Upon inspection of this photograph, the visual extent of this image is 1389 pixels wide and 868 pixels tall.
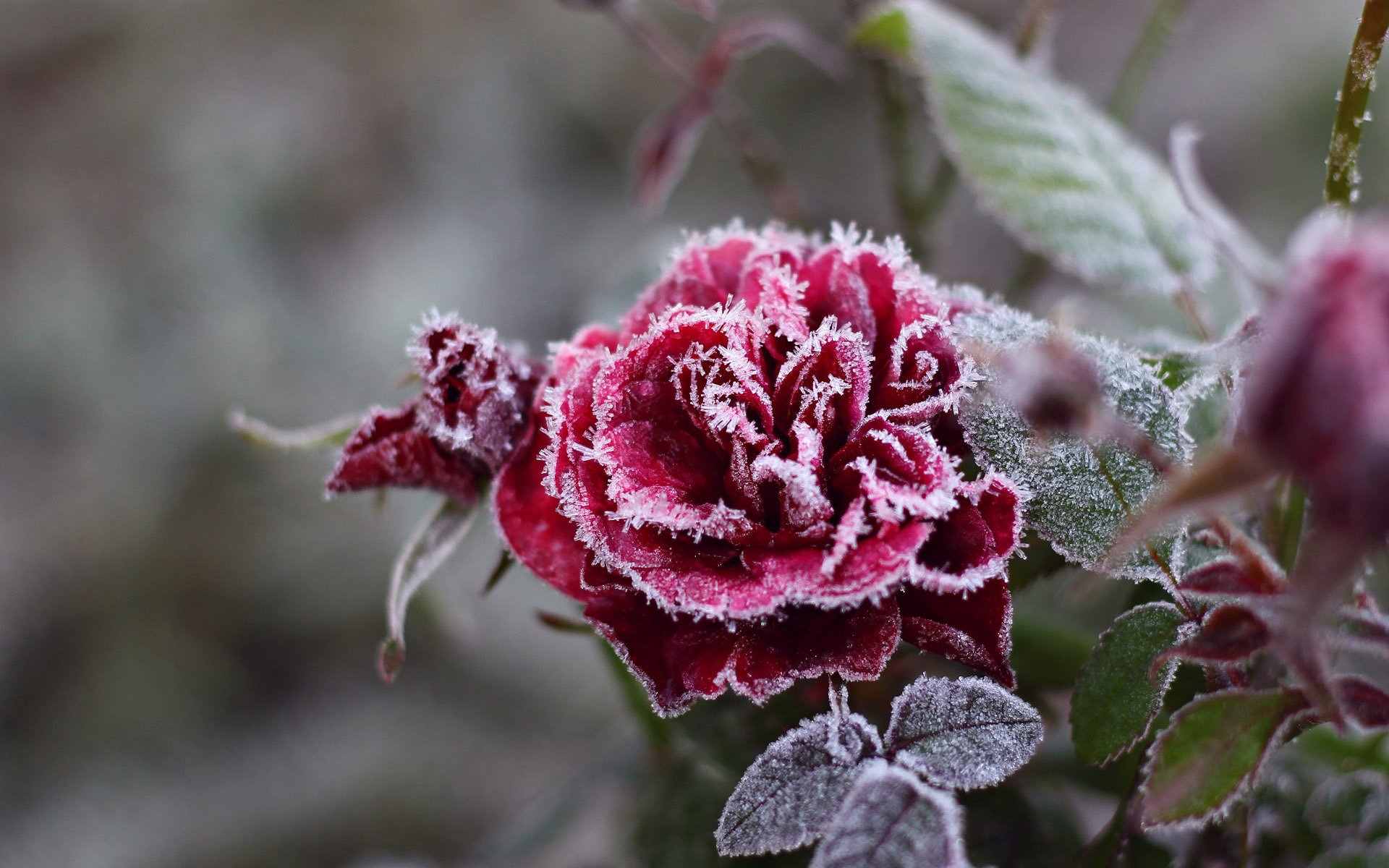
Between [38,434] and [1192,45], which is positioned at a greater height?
[1192,45]

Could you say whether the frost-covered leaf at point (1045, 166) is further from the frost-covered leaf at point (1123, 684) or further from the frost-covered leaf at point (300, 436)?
the frost-covered leaf at point (300, 436)

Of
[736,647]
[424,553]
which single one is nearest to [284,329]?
[424,553]

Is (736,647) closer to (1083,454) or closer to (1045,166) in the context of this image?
(1083,454)

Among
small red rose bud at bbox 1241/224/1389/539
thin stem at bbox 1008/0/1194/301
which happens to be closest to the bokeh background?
thin stem at bbox 1008/0/1194/301

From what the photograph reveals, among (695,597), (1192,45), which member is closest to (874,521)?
(695,597)

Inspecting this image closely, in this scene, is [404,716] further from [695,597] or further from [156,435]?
[695,597]

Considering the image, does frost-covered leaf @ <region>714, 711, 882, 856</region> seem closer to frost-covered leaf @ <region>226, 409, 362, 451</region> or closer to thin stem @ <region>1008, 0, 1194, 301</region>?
frost-covered leaf @ <region>226, 409, 362, 451</region>

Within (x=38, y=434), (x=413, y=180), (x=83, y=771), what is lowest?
(x=83, y=771)

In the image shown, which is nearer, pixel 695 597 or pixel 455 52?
pixel 695 597
